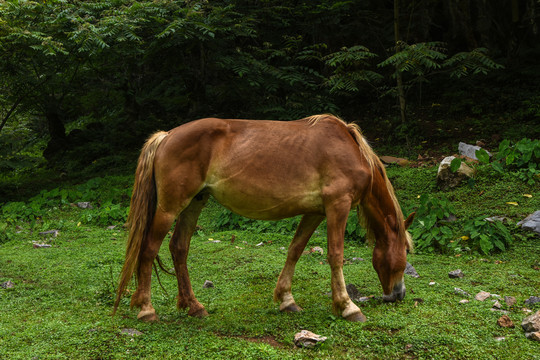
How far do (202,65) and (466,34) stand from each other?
7766 millimetres

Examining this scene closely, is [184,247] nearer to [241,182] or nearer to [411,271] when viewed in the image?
[241,182]

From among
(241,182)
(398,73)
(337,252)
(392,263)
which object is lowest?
(392,263)

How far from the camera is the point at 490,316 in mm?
4027

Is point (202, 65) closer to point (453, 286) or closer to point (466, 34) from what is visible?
point (466, 34)

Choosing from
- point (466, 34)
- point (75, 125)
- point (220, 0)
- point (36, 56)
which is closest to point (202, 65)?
point (220, 0)

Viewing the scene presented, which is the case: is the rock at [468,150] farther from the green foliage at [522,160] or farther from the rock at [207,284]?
the rock at [207,284]

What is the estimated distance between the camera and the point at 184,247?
4.42m

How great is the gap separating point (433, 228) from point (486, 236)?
2.49ft

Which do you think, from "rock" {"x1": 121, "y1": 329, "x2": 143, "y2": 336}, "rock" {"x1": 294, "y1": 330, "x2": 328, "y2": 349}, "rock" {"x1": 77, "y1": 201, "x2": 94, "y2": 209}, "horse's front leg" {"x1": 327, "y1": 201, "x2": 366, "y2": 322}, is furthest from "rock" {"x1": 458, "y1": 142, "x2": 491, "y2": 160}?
"rock" {"x1": 77, "y1": 201, "x2": 94, "y2": 209}

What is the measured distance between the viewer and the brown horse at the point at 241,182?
13.4ft

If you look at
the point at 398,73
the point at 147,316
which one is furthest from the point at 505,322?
the point at 398,73

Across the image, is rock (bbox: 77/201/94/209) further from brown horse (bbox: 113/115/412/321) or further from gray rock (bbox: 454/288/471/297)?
gray rock (bbox: 454/288/471/297)

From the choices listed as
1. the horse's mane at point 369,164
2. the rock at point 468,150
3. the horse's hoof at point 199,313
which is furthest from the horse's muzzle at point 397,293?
the rock at point 468,150

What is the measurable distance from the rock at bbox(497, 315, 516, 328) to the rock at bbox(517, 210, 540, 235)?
2.88 metres
